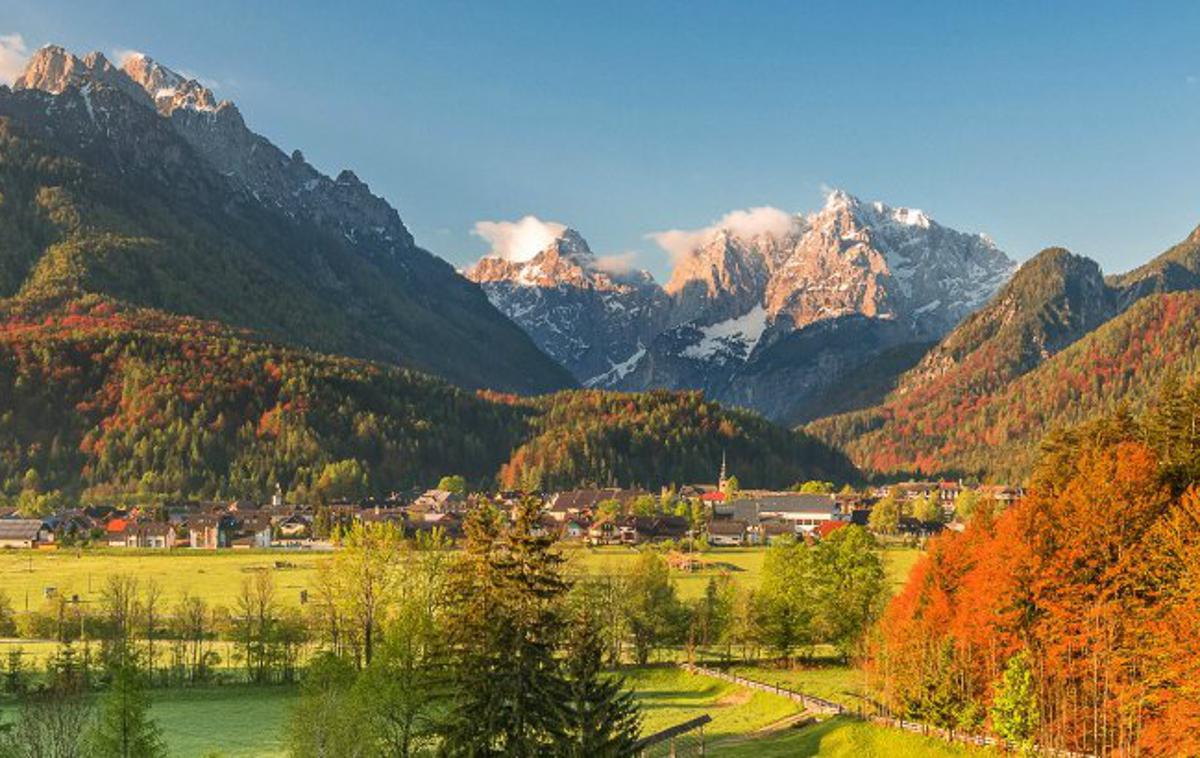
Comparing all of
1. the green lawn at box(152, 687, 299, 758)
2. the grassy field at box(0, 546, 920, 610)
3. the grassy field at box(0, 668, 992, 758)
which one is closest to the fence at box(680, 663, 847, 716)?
the grassy field at box(0, 668, 992, 758)

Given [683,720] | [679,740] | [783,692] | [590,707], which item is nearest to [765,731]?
[683,720]

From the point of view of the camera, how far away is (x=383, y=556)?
94188mm

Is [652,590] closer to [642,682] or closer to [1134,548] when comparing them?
[642,682]

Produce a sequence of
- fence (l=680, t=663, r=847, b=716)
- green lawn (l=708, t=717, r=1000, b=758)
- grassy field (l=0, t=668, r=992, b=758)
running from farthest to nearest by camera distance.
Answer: fence (l=680, t=663, r=847, b=716) < grassy field (l=0, t=668, r=992, b=758) < green lawn (l=708, t=717, r=1000, b=758)

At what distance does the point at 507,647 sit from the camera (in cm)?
4269

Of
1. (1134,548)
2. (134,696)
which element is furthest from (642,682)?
(134,696)

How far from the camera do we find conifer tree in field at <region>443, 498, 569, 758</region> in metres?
42.2

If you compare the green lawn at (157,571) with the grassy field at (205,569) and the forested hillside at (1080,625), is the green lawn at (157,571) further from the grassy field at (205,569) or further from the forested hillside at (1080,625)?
the forested hillside at (1080,625)

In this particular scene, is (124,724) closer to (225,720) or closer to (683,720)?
(225,720)

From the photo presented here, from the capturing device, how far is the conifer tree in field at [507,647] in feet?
139

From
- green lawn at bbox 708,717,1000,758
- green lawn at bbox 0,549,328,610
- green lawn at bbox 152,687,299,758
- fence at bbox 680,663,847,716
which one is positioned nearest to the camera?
green lawn at bbox 708,717,1000,758

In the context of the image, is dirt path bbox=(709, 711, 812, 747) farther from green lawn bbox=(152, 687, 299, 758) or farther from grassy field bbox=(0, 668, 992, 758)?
green lawn bbox=(152, 687, 299, 758)

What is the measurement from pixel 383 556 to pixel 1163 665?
6081 cm

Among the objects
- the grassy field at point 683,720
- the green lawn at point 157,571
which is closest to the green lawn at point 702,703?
the grassy field at point 683,720
